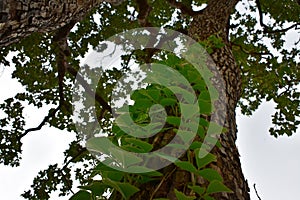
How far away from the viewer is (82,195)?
1528mm

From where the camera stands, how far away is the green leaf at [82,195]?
151cm

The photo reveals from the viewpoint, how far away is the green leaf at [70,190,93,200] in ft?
4.97

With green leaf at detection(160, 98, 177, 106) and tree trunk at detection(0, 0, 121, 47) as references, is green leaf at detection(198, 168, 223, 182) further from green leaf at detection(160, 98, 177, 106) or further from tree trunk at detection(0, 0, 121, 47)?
tree trunk at detection(0, 0, 121, 47)

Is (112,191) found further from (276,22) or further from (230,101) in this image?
(276,22)

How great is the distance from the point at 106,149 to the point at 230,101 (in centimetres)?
154

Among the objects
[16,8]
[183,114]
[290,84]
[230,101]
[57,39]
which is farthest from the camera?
[290,84]

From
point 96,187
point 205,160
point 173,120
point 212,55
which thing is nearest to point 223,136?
point 173,120

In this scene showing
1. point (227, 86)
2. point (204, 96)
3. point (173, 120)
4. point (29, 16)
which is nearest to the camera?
point (173, 120)

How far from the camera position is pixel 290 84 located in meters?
7.83

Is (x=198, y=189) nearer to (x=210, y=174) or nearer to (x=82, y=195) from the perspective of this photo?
(x=210, y=174)

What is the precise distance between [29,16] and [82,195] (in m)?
1.16

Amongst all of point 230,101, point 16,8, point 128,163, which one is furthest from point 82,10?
point 128,163

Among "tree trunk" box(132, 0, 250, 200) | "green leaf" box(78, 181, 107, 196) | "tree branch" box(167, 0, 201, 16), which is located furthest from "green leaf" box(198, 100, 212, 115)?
"tree branch" box(167, 0, 201, 16)

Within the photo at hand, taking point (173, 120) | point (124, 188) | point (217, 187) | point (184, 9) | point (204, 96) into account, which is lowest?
point (217, 187)
